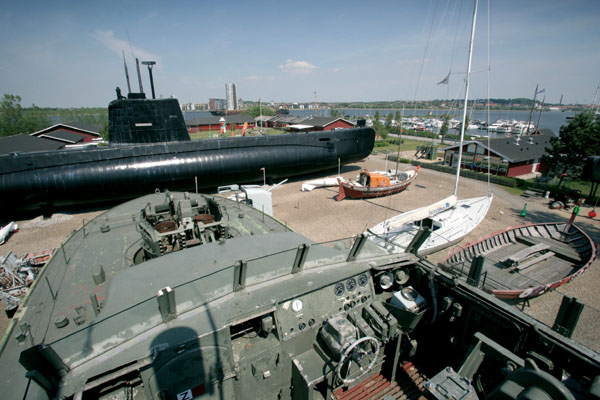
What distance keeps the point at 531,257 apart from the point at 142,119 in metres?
26.3

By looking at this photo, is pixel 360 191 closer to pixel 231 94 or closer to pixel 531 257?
pixel 531 257

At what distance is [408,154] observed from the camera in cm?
4356

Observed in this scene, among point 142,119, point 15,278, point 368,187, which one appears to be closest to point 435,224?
point 368,187

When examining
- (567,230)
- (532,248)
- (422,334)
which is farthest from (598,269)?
(422,334)

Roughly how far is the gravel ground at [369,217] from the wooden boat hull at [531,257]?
30.5 inches

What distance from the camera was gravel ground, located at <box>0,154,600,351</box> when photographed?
12310 millimetres

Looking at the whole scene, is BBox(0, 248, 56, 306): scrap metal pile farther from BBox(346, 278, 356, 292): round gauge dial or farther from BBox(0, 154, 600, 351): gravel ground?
BBox(346, 278, 356, 292): round gauge dial

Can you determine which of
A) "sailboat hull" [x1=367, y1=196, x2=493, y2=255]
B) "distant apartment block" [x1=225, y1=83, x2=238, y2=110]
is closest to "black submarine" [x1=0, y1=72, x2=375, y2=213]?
"sailboat hull" [x1=367, y1=196, x2=493, y2=255]

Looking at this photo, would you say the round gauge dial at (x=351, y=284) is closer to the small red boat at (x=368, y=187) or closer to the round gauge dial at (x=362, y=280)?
the round gauge dial at (x=362, y=280)

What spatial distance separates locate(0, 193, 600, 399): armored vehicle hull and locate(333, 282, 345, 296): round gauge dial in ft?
0.08

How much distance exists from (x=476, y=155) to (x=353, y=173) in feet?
44.3

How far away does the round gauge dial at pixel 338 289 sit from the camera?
17.4 ft

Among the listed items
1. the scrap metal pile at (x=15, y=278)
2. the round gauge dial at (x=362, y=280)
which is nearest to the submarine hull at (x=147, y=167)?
the scrap metal pile at (x=15, y=278)

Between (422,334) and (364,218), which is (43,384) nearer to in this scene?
(422,334)
